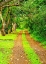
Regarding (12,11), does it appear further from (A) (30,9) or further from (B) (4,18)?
(A) (30,9)

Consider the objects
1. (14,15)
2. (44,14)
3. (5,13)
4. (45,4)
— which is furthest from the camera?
(14,15)

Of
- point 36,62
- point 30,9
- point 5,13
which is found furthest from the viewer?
point 5,13

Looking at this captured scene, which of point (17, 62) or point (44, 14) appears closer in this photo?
point (17, 62)

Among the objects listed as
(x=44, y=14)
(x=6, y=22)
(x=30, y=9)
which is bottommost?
(x=6, y=22)

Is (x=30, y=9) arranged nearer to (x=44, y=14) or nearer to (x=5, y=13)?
(x=5, y=13)

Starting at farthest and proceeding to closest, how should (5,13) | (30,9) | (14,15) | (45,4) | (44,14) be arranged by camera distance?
(14,15) → (5,13) → (30,9) → (45,4) → (44,14)

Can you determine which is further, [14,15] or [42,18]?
[14,15]

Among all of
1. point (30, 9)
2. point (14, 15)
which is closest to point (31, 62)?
point (30, 9)

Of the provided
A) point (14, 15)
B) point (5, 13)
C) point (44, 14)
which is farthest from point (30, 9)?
point (44, 14)

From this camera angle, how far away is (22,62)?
17.2 metres

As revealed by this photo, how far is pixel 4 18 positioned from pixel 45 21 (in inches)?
985

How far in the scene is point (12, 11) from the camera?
57812mm

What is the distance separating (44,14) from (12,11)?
27025 millimetres

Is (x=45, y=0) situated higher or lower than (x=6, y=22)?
higher
